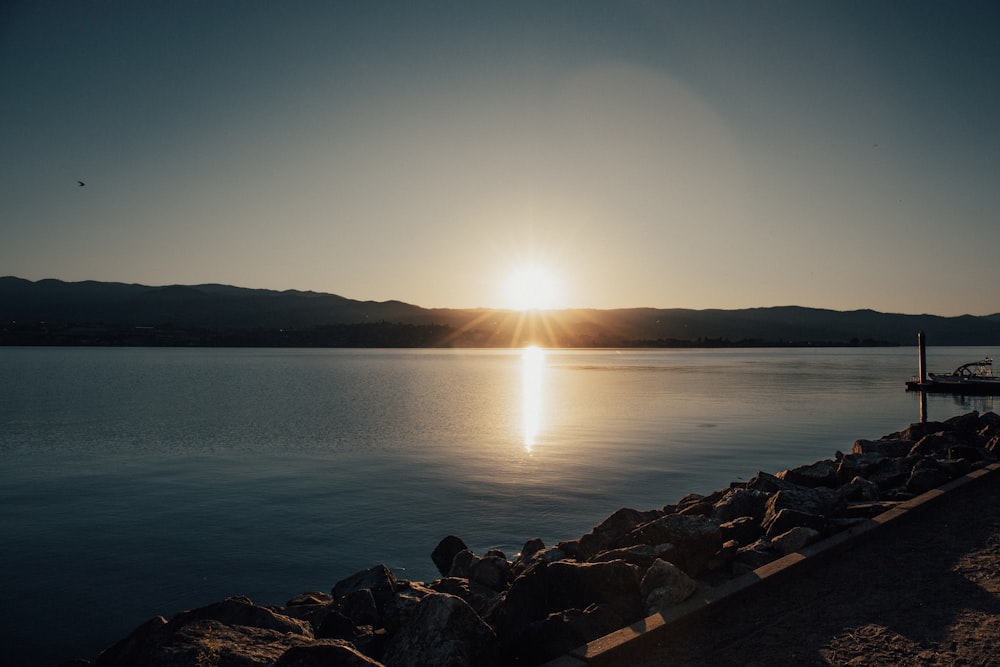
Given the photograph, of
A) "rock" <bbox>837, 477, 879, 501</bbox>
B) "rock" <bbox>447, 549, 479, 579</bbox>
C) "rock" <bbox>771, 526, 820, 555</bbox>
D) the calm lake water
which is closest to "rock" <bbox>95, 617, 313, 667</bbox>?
"rock" <bbox>447, 549, 479, 579</bbox>

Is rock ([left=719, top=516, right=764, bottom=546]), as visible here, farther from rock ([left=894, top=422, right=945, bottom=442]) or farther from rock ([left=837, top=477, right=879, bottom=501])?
rock ([left=894, top=422, right=945, bottom=442])

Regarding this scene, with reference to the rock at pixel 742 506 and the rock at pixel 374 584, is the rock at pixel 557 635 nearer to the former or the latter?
the rock at pixel 374 584

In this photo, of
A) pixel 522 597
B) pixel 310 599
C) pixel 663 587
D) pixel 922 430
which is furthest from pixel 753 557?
pixel 922 430

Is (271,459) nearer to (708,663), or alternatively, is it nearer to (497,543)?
(497,543)

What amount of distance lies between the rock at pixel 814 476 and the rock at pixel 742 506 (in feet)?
10.6

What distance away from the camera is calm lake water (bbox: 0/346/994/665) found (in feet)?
34.7

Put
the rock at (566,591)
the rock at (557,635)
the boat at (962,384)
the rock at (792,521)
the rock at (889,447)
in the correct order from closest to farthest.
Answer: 1. the rock at (557,635)
2. the rock at (566,591)
3. the rock at (792,521)
4. the rock at (889,447)
5. the boat at (962,384)

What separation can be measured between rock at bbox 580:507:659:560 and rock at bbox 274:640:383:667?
5577mm

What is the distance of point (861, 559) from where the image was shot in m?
7.76

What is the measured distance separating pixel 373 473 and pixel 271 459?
4168 mm

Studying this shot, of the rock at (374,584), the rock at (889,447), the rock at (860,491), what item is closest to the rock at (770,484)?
the rock at (860,491)

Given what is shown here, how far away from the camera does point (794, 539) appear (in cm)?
807

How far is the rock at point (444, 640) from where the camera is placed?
5531 mm

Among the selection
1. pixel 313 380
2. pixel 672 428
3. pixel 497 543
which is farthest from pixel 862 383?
pixel 497 543
